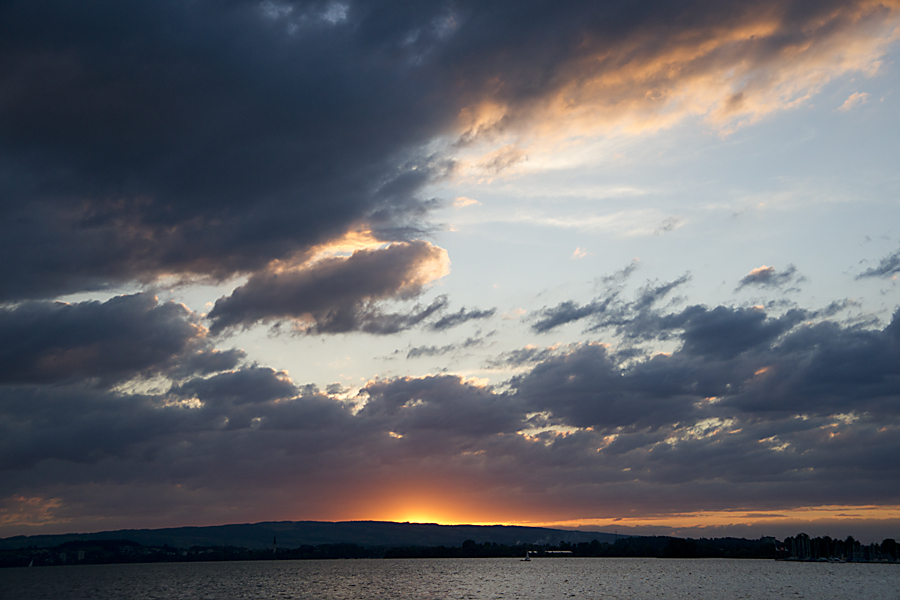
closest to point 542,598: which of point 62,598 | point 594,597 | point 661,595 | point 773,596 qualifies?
point 594,597

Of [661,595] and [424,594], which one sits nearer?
[661,595]

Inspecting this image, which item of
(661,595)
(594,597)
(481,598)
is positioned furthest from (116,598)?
(661,595)

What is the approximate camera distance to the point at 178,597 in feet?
629

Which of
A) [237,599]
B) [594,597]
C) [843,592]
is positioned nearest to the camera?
[594,597]

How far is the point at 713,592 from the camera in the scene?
178 meters

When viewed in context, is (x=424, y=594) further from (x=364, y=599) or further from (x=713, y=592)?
(x=713, y=592)

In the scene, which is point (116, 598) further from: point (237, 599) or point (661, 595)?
point (661, 595)

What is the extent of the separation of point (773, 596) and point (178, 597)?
558 feet

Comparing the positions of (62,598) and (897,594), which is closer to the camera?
(897,594)

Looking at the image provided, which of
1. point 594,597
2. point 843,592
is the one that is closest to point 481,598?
point 594,597

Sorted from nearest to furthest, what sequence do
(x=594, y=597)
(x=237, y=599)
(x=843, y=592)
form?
1. (x=594, y=597)
2. (x=237, y=599)
3. (x=843, y=592)

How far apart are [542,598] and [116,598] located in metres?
133

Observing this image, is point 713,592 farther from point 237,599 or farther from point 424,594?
point 237,599

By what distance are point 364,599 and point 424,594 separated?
2061cm
